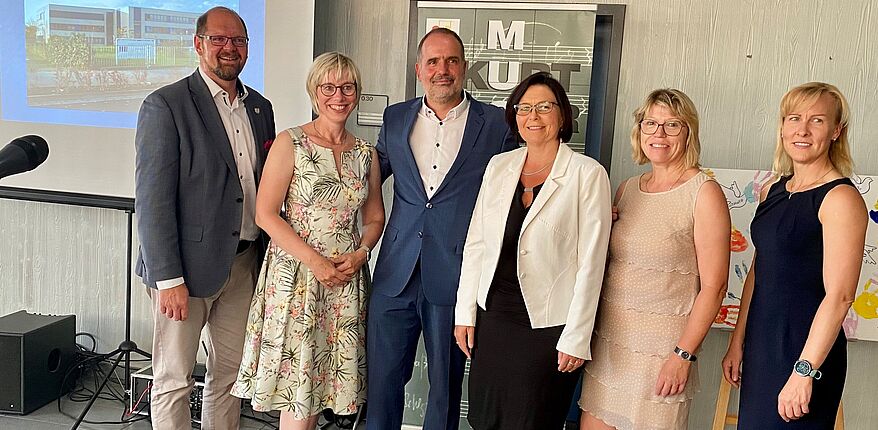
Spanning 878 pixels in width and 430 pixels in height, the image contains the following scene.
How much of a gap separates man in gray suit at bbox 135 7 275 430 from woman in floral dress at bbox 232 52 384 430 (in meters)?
0.17

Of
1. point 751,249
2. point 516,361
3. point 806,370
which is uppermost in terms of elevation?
point 751,249

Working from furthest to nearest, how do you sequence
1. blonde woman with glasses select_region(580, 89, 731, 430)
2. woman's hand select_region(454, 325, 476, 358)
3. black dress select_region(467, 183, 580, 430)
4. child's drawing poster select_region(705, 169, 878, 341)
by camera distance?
child's drawing poster select_region(705, 169, 878, 341)
woman's hand select_region(454, 325, 476, 358)
black dress select_region(467, 183, 580, 430)
blonde woman with glasses select_region(580, 89, 731, 430)

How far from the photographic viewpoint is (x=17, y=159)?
4.63 ft

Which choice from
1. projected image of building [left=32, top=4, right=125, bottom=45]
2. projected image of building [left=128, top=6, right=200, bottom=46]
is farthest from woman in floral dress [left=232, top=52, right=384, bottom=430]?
projected image of building [left=32, top=4, right=125, bottom=45]

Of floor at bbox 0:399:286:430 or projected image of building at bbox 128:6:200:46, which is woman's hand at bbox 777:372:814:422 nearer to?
floor at bbox 0:399:286:430

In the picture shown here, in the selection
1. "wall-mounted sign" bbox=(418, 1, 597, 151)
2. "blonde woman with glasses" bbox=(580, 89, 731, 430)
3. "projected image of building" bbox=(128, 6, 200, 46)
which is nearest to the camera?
"blonde woman with glasses" bbox=(580, 89, 731, 430)

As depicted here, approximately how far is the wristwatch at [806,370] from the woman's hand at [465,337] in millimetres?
881

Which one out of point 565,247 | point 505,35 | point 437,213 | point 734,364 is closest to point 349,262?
point 437,213

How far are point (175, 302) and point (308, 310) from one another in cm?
45

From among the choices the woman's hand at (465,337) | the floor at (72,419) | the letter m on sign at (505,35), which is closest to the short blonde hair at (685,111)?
the woman's hand at (465,337)

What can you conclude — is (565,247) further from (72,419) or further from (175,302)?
(72,419)

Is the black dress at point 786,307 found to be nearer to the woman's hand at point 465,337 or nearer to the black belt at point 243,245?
the woman's hand at point 465,337

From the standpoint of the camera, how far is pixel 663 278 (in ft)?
6.30

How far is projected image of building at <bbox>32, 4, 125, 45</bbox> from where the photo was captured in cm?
331
